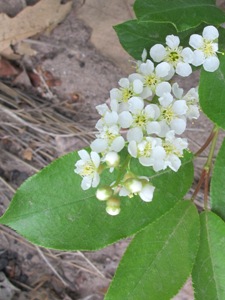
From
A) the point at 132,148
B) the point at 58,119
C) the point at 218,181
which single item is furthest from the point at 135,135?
the point at 58,119

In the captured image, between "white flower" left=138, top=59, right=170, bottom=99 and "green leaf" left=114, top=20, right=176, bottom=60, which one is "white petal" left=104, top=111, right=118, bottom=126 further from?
"green leaf" left=114, top=20, right=176, bottom=60

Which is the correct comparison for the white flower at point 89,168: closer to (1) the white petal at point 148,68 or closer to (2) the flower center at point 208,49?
(1) the white petal at point 148,68

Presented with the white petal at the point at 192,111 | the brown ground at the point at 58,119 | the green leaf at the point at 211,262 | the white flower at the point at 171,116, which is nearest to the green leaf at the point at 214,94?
the white petal at the point at 192,111

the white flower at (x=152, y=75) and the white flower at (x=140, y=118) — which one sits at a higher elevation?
the white flower at (x=152, y=75)

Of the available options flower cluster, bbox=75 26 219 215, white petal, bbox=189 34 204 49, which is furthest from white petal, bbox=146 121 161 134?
white petal, bbox=189 34 204 49

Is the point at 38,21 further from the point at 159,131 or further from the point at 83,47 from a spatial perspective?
the point at 159,131

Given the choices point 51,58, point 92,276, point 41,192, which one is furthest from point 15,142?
point 41,192

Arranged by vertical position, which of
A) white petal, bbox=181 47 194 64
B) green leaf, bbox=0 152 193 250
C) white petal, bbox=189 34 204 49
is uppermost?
white petal, bbox=189 34 204 49
